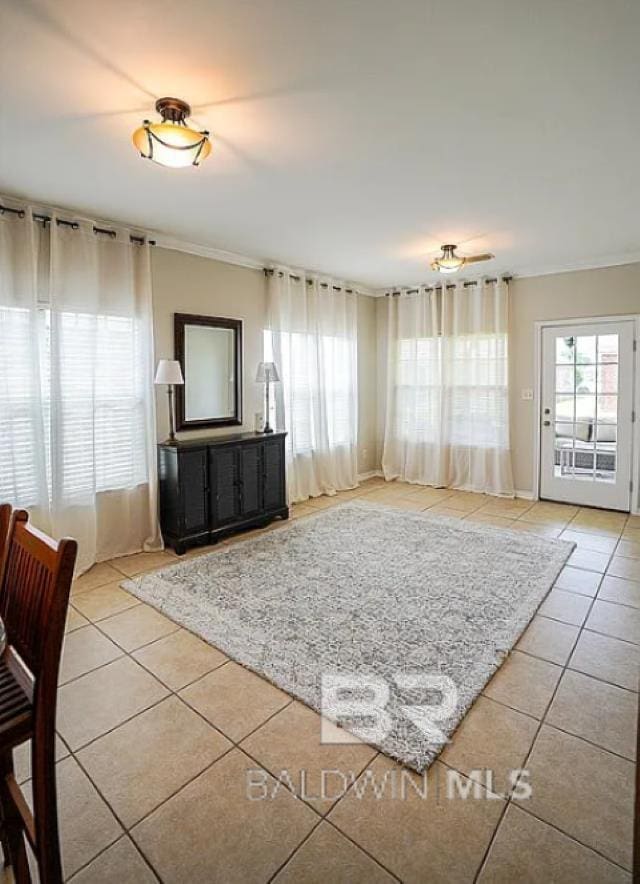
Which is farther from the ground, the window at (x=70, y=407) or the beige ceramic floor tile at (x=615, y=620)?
the window at (x=70, y=407)

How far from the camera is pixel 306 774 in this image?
1705 millimetres

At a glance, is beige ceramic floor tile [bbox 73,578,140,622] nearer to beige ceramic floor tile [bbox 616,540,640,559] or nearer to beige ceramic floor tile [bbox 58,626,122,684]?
beige ceramic floor tile [bbox 58,626,122,684]

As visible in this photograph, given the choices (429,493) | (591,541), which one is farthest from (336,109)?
(429,493)

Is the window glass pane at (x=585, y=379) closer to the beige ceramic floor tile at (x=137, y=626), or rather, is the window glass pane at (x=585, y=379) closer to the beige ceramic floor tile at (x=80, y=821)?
the beige ceramic floor tile at (x=137, y=626)

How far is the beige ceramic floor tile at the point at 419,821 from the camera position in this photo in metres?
1.39

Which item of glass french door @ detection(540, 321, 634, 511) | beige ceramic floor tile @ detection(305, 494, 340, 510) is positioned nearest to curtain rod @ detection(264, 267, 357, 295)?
glass french door @ detection(540, 321, 634, 511)

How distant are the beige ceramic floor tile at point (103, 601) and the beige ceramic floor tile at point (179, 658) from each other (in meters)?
0.55

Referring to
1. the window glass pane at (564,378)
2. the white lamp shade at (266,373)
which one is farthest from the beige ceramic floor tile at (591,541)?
the white lamp shade at (266,373)

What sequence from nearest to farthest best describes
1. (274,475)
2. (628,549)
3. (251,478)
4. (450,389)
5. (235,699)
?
(235,699) < (628,549) < (251,478) < (274,475) < (450,389)

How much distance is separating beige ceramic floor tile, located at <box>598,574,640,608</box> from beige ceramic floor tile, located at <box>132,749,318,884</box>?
247 centimetres

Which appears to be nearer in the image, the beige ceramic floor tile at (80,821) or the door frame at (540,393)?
the beige ceramic floor tile at (80,821)

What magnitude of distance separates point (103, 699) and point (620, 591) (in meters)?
3.21

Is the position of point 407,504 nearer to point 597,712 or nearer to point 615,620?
point 615,620

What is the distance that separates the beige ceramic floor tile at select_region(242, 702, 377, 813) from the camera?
165 centimetres
